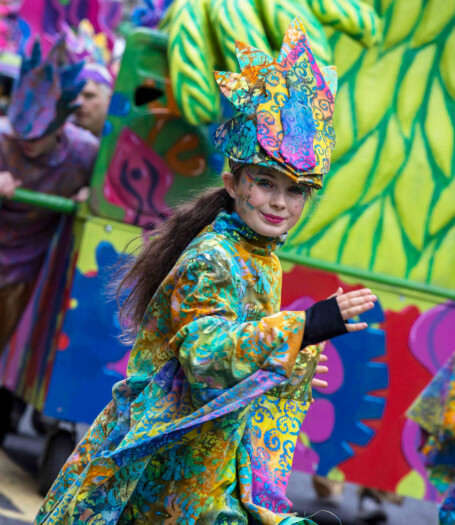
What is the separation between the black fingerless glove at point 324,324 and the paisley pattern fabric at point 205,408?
0.02m

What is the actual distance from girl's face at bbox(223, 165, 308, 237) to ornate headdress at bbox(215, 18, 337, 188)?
2.1 inches

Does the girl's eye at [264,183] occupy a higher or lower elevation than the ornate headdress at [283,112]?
lower

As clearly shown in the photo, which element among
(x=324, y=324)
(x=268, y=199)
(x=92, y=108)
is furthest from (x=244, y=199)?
(x=92, y=108)

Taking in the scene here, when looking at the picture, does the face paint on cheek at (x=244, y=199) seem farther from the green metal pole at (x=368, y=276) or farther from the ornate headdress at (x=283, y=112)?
the green metal pole at (x=368, y=276)

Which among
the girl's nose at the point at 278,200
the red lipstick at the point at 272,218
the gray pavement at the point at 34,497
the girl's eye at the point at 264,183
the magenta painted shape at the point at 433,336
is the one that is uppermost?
the girl's eye at the point at 264,183

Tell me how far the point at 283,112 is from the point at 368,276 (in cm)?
269

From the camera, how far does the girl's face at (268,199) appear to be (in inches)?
102

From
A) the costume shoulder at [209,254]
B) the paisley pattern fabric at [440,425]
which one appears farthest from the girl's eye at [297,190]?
the paisley pattern fabric at [440,425]

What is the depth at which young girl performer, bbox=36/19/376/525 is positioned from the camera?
2314 millimetres

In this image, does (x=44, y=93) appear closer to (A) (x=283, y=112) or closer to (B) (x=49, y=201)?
(B) (x=49, y=201)

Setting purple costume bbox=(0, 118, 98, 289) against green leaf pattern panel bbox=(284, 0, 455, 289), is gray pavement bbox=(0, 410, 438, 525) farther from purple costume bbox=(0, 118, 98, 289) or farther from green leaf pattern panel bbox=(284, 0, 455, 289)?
green leaf pattern panel bbox=(284, 0, 455, 289)

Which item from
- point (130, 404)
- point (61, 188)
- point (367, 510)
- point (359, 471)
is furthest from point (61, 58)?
point (367, 510)

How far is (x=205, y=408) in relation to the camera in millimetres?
2354

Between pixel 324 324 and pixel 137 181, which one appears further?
pixel 137 181
